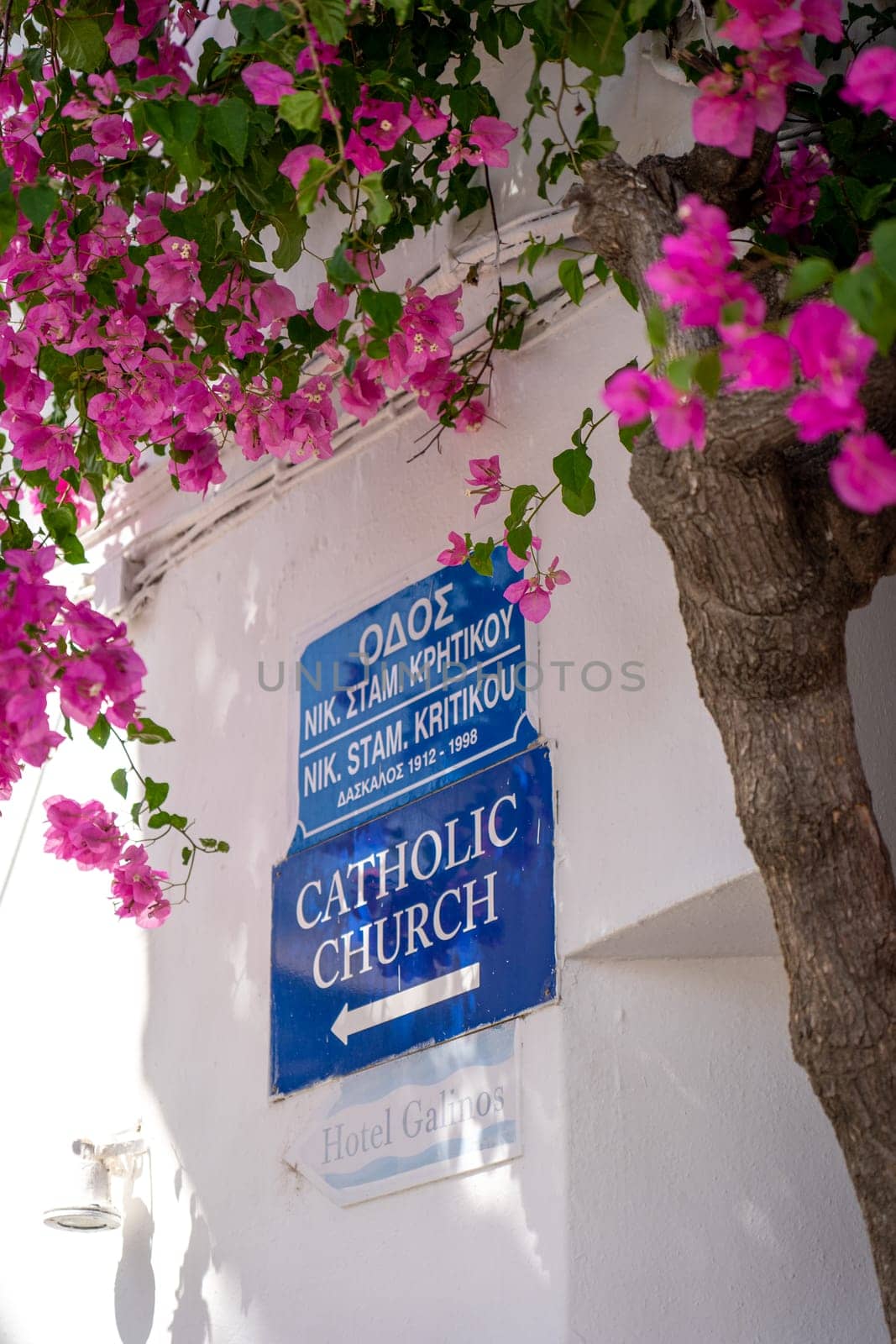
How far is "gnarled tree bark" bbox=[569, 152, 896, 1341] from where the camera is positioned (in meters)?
1.91

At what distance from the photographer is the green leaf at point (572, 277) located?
2381 mm

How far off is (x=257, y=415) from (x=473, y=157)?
62cm

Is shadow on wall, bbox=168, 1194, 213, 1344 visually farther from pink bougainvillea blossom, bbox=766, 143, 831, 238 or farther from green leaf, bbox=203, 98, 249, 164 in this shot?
pink bougainvillea blossom, bbox=766, 143, 831, 238

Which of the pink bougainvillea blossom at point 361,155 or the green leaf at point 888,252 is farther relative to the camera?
the pink bougainvillea blossom at point 361,155

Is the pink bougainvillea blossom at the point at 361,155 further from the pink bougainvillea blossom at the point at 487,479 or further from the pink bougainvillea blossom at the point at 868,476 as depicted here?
the pink bougainvillea blossom at the point at 868,476

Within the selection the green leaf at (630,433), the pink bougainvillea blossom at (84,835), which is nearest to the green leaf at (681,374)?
the green leaf at (630,433)

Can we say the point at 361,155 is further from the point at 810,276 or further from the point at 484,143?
the point at 810,276

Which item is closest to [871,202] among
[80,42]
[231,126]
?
[231,126]

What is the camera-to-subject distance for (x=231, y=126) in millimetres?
2293

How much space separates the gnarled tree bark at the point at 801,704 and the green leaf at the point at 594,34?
42 cm

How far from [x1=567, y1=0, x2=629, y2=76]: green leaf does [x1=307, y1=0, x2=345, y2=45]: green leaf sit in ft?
1.03

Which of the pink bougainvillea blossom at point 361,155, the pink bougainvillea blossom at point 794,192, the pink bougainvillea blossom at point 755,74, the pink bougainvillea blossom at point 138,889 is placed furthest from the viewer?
the pink bougainvillea blossom at point 138,889

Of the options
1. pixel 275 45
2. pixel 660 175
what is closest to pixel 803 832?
pixel 660 175

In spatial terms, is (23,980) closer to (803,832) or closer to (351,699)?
(351,699)
